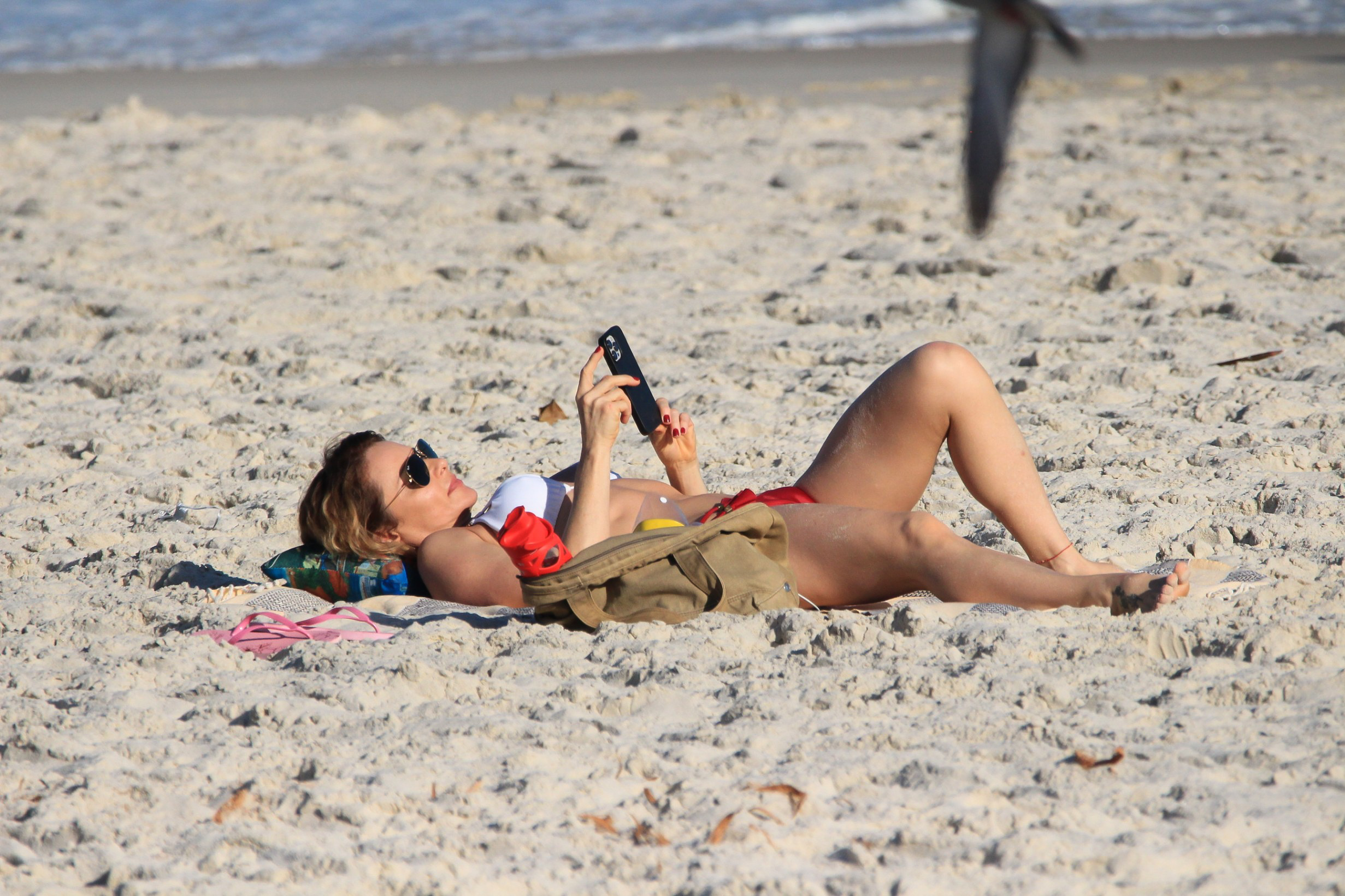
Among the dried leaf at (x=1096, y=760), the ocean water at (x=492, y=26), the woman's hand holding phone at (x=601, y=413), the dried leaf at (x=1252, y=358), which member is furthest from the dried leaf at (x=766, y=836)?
the ocean water at (x=492, y=26)

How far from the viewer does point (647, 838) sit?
1.81 meters

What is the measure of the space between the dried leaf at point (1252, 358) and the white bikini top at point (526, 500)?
231 cm

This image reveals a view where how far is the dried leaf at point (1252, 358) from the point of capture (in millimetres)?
4074

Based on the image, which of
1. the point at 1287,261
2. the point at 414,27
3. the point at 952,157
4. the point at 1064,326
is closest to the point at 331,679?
the point at 1064,326

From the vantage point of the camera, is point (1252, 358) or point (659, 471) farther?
point (1252, 358)

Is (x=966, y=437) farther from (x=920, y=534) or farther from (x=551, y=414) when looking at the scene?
(x=551, y=414)

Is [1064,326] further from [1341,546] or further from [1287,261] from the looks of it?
[1341,546]

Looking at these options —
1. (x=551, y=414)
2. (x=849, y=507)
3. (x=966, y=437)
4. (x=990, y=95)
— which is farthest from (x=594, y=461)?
(x=551, y=414)

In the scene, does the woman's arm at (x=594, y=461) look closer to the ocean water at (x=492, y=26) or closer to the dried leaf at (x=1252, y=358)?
the dried leaf at (x=1252, y=358)

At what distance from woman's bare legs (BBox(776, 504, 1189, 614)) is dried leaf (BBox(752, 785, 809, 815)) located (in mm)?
745

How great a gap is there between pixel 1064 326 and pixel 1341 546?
6.13 ft

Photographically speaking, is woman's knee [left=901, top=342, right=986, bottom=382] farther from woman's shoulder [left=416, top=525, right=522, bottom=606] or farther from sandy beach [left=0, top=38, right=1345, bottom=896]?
woman's shoulder [left=416, top=525, right=522, bottom=606]

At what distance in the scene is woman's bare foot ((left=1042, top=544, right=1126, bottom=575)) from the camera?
8.59 feet

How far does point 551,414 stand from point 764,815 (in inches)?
92.3
